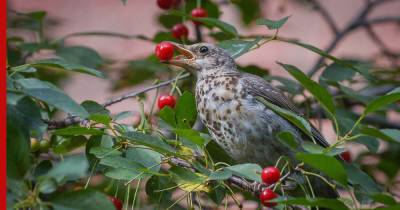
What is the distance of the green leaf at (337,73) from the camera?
6.01 feet

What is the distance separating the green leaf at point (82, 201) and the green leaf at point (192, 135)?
0.20 metres

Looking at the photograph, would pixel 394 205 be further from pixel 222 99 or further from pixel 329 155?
pixel 222 99

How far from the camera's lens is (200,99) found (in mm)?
1885

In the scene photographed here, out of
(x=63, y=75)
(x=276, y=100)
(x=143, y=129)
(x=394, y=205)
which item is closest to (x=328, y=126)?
(x=63, y=75)

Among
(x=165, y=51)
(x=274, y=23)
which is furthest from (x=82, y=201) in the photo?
(x=165, y=51)

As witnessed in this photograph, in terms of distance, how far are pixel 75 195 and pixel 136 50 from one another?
2.87m

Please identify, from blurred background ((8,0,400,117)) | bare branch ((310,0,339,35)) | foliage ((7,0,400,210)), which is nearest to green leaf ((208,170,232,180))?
foliage ((7,0,400,210))

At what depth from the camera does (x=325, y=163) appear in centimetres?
114

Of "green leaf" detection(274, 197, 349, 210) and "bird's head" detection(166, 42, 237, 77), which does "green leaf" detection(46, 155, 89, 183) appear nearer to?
"green leaf" detection(274, 197, 349, 210)

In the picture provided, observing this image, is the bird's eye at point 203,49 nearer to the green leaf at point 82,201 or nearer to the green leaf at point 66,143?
the green leaf at point 66,143

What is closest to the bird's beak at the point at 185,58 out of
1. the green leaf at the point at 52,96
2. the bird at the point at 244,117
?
the bird at the point at 244,117

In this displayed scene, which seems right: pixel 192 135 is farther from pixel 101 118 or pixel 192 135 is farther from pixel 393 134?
pixel 393 134

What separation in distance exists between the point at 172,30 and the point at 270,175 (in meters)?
0.71

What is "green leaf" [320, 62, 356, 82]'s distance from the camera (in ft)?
6.01
